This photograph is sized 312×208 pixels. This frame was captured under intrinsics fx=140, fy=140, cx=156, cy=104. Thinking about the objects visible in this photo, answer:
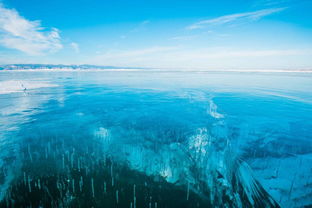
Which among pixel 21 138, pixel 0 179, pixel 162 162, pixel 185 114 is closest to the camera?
pixel 0 179

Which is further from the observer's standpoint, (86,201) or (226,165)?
(226,165)

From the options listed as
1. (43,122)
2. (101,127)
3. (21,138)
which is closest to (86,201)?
(101,127)

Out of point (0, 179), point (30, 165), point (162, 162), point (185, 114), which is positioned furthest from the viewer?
point (185, 114)

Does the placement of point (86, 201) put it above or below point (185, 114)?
below

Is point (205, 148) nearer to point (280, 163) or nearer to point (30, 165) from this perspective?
point (280, 163)

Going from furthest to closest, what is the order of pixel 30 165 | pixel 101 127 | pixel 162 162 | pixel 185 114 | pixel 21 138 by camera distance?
pixel 185 114 → pixel 101 127 → pixel 21 138 → pixel 162 162 → pixel 30 165

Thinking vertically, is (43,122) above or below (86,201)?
above

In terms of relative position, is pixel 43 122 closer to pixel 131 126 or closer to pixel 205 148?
pixel 131 126

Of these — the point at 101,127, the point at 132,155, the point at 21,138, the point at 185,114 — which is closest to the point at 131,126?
the point at 101,127

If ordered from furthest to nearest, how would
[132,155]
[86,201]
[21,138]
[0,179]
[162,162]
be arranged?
[21,138] → [132,155] → [162,162] → [0,179] → [86,201]
